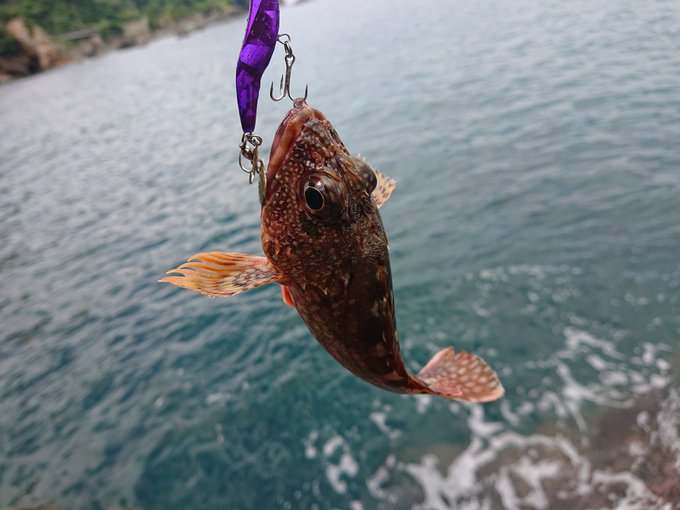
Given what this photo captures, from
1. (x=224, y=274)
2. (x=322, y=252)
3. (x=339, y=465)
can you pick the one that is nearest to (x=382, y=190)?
(x=322, y=252)

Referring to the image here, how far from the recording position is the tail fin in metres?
3.28

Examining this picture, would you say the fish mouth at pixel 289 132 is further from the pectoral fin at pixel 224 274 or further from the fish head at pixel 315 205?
the pectoral fin at pixel 224 274

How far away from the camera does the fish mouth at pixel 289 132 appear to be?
234 cm

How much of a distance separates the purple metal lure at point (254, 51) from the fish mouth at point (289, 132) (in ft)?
0.81

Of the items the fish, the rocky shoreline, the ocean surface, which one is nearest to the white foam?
the ocean surface

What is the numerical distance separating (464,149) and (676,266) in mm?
8273

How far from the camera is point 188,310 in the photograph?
1155cm

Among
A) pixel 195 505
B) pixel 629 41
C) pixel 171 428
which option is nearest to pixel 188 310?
pixel 171 428

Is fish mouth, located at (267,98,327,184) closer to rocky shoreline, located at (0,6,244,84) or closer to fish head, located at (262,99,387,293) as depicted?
fish head, located at (262,99,387,293)

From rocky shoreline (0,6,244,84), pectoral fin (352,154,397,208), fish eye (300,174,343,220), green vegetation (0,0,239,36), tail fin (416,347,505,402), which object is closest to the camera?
fish eye (300,174,343,220)

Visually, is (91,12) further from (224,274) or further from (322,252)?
(322,252)

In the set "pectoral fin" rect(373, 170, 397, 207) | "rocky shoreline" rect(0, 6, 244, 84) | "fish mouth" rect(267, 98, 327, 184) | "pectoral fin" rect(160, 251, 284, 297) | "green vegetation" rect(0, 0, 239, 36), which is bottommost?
"pectoral fin" rect(160, 251, 284, 297)

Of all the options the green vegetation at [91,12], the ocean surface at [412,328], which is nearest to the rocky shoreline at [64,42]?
the green vegetation at [91,12]

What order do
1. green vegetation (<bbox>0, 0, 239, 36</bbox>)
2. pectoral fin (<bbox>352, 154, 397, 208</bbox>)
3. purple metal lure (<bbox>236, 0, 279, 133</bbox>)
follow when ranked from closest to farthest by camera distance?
purple metal lure (<bbox>236, 0, 279, 133</bbox>) < pectoral fin (<bbox>352, 154, 397, 208</bbox>) < green vegetation (<bbox>0, 0, 239, 36</bbox>)
